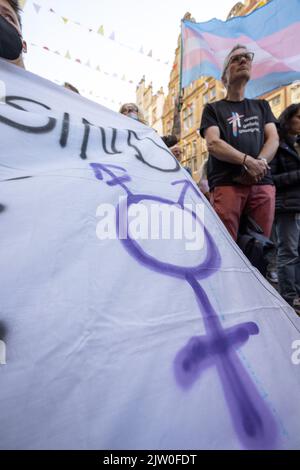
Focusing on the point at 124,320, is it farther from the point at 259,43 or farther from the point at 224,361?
the point at 259,43

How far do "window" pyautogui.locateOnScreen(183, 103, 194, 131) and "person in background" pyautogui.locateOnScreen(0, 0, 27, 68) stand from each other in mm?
18007

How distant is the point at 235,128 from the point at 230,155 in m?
0.22

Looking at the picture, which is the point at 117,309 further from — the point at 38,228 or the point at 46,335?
the point at 38,228

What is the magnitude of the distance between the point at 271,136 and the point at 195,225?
106cm

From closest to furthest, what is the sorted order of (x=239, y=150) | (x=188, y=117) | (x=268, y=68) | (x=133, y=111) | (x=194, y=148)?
1. (x=239, y=150)
2. (x=133, y=111)
3. (x=268, y=68)
4. (x=194, y=148)
5. (x=188, y=117)

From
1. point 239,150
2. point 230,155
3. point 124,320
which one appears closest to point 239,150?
point 239,150

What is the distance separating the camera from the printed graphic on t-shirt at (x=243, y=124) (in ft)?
5.17

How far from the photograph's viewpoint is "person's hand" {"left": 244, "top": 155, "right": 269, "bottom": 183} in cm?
143

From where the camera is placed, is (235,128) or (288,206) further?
(288,206)

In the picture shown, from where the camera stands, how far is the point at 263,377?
59 cm

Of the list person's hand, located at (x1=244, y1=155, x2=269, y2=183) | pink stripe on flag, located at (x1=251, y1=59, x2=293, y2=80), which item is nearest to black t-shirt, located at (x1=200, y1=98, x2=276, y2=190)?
person's hand, located at (x1=244, y1=155, x2=269, y2=183)

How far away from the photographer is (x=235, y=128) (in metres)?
1.58

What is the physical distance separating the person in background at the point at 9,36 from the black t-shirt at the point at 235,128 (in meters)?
0.97

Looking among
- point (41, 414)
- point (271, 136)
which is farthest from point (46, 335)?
point (271, 136)
